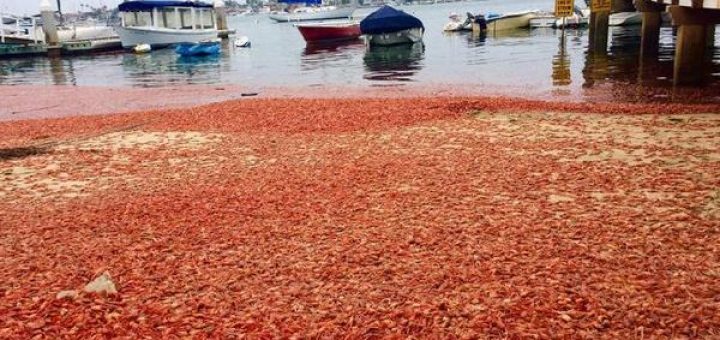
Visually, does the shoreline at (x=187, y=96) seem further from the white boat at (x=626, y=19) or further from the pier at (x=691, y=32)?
the white boat at (x=626, y=19)

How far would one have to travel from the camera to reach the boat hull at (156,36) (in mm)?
62000

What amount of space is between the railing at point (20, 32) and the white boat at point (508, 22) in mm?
47621

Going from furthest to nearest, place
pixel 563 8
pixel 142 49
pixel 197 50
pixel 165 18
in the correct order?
pixel 165 18, pixel 142 49, pixel 197 50, pixel 563 8

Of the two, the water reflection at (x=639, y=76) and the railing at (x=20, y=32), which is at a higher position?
the railing at (x=20, y=32)

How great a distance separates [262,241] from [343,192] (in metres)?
2.14

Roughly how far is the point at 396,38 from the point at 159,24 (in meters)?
28.6

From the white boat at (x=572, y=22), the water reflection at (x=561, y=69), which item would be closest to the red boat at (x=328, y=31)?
the white boat at (x=572, y=22)

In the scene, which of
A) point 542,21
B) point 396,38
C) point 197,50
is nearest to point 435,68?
point 396,38

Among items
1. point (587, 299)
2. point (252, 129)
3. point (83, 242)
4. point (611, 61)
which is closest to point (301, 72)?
point (611, 61)

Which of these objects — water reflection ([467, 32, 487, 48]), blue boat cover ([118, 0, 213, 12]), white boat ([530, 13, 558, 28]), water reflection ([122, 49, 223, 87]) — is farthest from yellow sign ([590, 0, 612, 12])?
blue boat cover ([118, 0, 213, 12])

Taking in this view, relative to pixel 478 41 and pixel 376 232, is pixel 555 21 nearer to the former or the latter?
pixel 478 41

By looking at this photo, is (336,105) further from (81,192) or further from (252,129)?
(81,192)

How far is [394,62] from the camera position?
129 feet

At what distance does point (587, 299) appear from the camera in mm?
4910
